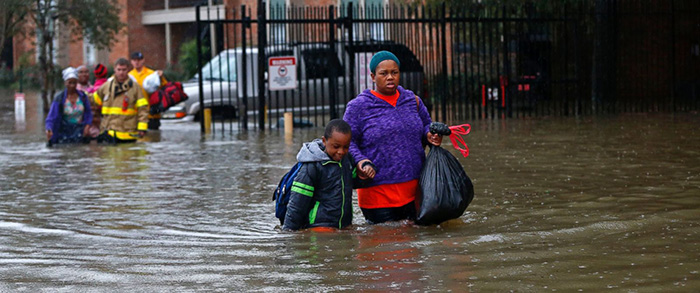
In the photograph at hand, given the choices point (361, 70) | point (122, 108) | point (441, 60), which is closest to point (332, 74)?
point (361, 70)

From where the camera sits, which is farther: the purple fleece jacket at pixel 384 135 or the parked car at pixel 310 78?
the parked car at pixel 310 78

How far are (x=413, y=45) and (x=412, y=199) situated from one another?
40.7ft

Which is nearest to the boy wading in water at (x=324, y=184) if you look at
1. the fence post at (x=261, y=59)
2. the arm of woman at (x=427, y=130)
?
the arm of woman at (x=427, y=130)

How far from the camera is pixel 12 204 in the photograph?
10.1 meters

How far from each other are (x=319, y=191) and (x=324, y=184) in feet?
0.23

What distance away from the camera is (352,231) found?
25.6 ft

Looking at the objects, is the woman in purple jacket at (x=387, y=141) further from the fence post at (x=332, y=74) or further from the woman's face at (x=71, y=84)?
the fence post at (x=332, y=74)

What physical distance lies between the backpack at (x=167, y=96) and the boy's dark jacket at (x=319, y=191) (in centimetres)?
1230

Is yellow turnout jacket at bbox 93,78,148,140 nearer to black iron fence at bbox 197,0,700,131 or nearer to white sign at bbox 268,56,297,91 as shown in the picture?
black iron fence at bbox 197,0,700,131

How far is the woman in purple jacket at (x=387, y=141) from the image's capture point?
25.9 feet

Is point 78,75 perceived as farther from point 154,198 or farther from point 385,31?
point 154,198

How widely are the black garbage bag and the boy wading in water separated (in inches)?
20.6

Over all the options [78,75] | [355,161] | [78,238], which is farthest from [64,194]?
[78,75]

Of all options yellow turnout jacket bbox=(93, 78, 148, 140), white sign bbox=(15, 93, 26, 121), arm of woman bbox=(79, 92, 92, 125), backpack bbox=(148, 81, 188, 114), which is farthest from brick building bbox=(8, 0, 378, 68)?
arm of woman bbox=(79, 92, 92, 125)
